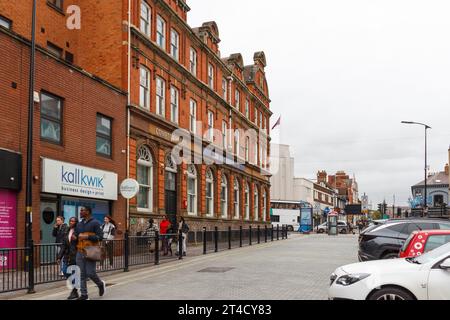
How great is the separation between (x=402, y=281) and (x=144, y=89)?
68.0ft

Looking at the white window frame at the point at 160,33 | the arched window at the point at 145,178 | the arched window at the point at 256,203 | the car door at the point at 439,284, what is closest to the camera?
the car door at the point at 439,284

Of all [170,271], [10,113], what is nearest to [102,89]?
[10,113]

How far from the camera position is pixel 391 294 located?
26.8 ft

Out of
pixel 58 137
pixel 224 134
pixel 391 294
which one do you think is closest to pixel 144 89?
pixel 58 137

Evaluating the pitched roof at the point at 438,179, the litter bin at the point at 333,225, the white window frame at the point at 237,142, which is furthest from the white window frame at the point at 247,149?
the pitched roof at the point at 438,179

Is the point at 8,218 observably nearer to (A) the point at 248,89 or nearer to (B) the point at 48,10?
(B) the point at 48,10

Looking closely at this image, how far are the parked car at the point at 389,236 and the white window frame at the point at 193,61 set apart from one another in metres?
20.1

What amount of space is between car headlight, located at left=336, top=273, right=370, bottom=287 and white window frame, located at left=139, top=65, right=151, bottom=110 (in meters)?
Result: 19.1

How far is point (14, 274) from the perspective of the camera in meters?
12.5

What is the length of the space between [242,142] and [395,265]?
36637mm

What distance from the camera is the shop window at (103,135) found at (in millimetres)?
22844

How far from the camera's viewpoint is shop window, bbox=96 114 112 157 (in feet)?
74.9

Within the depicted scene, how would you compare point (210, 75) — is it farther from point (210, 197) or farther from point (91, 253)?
point (91, 253)

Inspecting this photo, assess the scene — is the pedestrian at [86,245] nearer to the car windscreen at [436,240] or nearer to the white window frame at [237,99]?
the car windscreen at [436,240]
